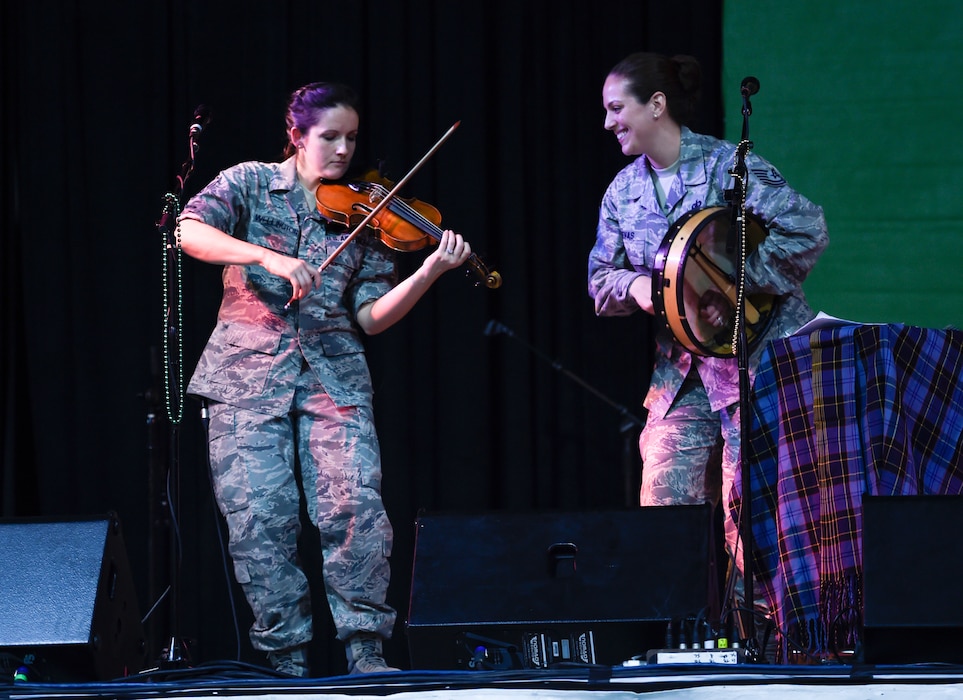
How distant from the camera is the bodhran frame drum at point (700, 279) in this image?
3737 mm

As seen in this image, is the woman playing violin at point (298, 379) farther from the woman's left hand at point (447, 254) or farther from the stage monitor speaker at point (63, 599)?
the stage monitor speaker at point (63, 599)

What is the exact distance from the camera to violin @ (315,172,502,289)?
3.90 meters

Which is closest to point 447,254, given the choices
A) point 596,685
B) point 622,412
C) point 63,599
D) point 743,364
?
point 743,364

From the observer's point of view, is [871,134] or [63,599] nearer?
[63,599]

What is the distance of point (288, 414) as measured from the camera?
388 cm

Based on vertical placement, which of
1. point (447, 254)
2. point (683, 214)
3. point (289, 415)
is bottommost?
point (289, 415)

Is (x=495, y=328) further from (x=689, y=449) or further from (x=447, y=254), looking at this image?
(x=689, y=449)

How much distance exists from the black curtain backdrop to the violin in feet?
3.63

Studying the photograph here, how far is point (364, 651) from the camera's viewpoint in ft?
12.4

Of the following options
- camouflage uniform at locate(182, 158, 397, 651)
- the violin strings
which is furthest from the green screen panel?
camouflage uniform at locate(182, 158, 397, 651)

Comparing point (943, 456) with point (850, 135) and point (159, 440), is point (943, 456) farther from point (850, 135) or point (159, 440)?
point (159, 440)

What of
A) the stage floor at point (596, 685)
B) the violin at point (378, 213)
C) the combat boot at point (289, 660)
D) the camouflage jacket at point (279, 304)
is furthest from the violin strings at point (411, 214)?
the stage floor at point (596, 685)

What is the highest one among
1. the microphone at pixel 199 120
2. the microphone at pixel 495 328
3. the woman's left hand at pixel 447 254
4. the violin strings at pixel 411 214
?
the microphone at pixel 199 120

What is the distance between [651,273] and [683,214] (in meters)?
0.20
